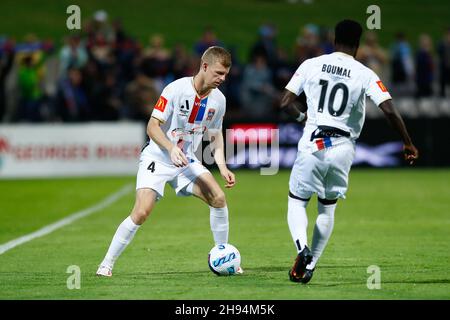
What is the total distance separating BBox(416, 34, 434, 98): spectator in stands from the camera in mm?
25333

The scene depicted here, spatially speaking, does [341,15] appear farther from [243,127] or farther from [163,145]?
[163,145]

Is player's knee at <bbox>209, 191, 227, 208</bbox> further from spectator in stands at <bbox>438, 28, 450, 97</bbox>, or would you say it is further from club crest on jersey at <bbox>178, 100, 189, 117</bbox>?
spectator in stands at <bbox>438, 28, 450, 97</bbox>

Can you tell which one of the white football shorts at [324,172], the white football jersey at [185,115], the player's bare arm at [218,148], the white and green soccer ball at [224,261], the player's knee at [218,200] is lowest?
the white and green soccer ball at [224,261]

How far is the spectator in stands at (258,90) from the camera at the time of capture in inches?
974

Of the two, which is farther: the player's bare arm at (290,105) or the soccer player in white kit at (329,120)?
the player's bare arm at (290,105)

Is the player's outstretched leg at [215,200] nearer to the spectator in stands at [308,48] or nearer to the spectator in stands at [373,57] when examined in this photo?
the spectator in stands at [308,48]

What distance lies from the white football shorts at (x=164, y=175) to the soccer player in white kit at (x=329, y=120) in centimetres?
109

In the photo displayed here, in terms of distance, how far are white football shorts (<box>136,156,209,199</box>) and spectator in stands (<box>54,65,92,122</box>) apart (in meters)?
14.9

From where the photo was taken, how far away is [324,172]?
903 centimetres

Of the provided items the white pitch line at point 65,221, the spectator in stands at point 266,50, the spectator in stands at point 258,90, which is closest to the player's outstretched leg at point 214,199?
the white pitch line at point 65,221

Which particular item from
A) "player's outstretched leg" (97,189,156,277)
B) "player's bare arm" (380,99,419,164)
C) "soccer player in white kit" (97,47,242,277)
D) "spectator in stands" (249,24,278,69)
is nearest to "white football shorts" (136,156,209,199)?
"soccer player in white kit" (97,47,242,277)

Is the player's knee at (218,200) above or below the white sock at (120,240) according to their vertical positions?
above

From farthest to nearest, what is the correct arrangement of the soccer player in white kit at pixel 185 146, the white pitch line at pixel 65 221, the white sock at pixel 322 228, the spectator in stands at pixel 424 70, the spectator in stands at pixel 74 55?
1. the spectator in stands at pixel 424 70
2. the spectator in stands at pixel 74 55
3. the white pitch line at pixel 65 221
4. the soccer player in white kit at pixel 185 146
5. the white sock at pixel 322 228
